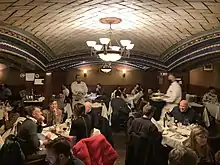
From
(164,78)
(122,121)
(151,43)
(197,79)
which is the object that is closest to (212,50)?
(151,43)

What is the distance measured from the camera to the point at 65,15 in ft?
22.4

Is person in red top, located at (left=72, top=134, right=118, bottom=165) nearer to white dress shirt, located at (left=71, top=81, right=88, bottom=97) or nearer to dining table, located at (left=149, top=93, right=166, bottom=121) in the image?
dining table, located at (left=149, top=93, right=166, bottom=121)

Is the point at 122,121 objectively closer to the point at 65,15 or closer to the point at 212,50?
the point at 212,50

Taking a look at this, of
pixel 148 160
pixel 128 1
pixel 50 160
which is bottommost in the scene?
pixel 148 160

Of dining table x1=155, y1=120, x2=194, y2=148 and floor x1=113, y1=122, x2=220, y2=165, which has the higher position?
dining table x1=155, y1=120, x2=194, y2=148

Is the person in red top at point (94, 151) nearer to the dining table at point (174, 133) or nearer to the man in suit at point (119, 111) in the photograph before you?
the dining table at point (174, 133)

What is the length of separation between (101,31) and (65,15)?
2400 millimetres

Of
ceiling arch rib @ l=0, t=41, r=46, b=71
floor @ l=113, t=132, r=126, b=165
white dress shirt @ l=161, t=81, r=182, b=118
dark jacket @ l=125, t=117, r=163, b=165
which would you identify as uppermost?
ceiling arch rib @ l=0, t=41, r=46, b=71

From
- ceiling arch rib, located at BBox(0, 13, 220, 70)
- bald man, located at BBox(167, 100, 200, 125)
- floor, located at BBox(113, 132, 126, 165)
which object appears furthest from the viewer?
ceiling arch rib, located at BBox(0, 13, 220, 70)

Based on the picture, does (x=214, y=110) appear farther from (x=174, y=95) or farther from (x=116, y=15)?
(x=116, y=15)

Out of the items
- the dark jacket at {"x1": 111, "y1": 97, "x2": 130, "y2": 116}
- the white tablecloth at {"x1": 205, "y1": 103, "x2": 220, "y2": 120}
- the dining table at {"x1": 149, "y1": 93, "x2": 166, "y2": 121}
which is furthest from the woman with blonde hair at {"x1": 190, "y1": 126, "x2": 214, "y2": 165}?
the white tablecloth at {"x1": 205, "y1": 103, "x2": 220, "y2": 120}

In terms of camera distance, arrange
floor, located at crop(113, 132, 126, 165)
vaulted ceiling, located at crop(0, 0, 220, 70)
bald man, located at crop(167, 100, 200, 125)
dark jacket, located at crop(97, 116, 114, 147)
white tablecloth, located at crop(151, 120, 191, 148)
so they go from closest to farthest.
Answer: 1. vaulted ceiling, located at crop(0, 0, 220, 70)
2. white tablecloth, located at crop(151, 120, 191, 148)
3. dark jacket, located at crop(97, 116, 114, 147)
4. bald man, located at crop(167, 100, 200, 125)
5. floor, located at crop(113, 132, 126, 165)

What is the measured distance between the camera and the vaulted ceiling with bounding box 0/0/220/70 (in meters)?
5.86

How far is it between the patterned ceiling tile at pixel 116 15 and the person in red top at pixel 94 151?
227 cm
